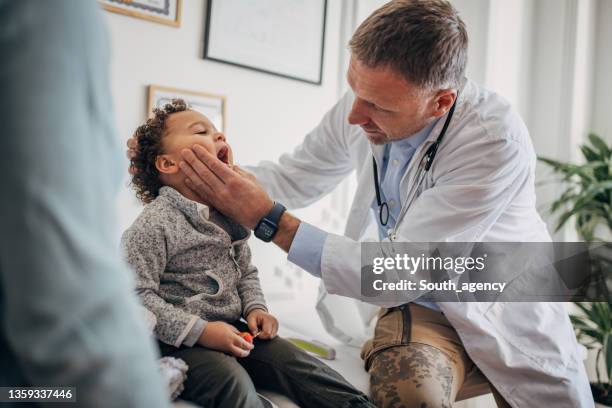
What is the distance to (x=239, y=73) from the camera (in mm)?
2064

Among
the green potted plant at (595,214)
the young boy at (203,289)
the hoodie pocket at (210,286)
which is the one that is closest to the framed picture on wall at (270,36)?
the young boy at (203,289)

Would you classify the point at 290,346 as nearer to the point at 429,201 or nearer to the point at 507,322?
the point at 429,201

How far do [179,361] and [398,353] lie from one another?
0.65 meters

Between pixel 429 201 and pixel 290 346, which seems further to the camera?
pixel 429 201

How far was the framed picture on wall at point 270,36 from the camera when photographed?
78.0 inches

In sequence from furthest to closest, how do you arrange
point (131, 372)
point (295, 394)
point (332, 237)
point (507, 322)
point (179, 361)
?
point (507, 322) < point (332, 237) < point (295, 394) < point (179, 361) < point (131, 372)

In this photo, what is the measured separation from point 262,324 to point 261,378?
13 cm

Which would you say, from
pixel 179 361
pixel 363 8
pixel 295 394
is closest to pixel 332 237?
pixel 295 394

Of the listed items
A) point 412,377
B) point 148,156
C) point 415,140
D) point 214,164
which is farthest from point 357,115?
point 412,377

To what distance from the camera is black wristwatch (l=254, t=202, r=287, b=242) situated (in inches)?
51.0

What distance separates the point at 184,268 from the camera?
1180 millimetres

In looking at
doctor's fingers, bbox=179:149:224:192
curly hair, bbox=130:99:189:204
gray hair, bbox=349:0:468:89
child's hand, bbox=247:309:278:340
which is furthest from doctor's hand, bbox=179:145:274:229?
gray hair, bbox=349:0:468:89

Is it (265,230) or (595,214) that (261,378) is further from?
(595,214)

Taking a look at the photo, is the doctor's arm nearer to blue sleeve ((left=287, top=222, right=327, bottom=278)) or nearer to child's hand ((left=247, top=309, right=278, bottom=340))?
blue sleeve ((left=287, top=222, right=327, bottom=278))
